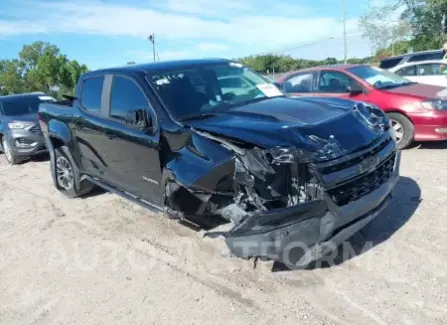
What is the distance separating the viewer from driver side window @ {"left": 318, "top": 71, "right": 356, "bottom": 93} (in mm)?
8031

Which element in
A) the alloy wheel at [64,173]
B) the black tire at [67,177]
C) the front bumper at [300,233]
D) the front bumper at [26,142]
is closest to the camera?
the front bumper at [300,233]

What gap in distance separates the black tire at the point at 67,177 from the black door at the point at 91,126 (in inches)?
13.8

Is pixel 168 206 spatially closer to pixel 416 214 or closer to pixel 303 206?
pixel 303 206

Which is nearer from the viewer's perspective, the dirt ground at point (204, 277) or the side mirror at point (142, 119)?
the dirt ground at point (204, 277)

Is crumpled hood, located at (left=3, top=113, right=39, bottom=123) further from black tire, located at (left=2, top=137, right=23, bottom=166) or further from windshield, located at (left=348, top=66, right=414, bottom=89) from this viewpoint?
windshield, located at (left=348, top=66, right=414, bottom=89)

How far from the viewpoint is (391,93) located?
24.2 feet

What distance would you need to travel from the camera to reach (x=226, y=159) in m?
3.32

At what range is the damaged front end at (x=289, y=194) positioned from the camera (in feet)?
10.2

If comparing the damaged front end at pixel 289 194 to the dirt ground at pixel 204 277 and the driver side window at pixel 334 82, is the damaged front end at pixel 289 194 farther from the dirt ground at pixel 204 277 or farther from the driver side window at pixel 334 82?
the driver side window at pixel 334 82

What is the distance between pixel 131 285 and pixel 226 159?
4.67 ft

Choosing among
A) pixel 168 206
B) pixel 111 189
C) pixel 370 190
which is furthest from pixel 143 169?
pixel 370 190

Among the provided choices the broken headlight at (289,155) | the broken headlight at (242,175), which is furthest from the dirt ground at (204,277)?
the broken headlight at (289,155)

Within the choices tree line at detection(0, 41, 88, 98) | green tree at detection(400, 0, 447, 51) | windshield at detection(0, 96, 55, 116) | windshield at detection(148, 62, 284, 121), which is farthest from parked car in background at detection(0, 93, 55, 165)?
tree line at detection(0, 41, 88, 98)

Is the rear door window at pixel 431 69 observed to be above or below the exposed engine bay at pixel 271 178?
above
